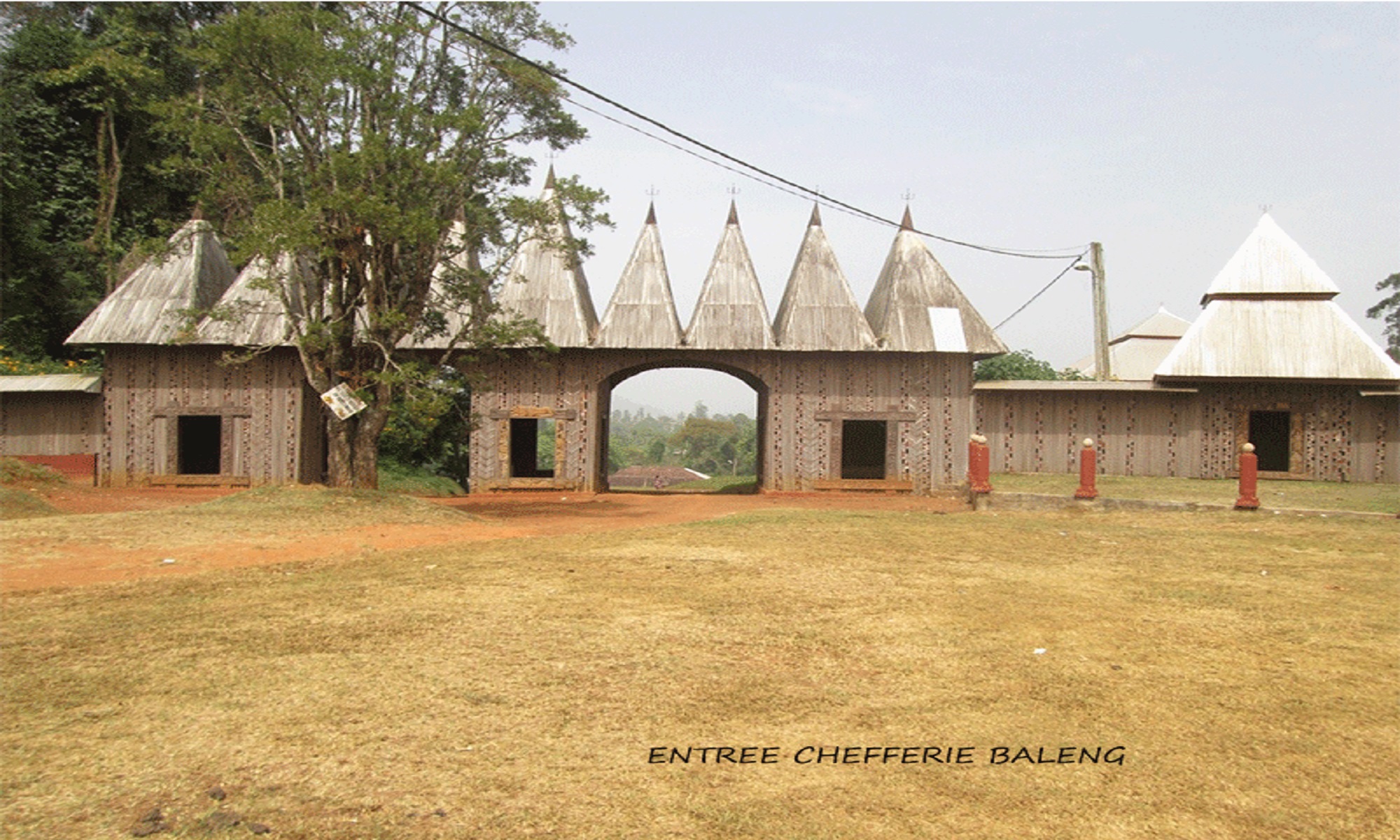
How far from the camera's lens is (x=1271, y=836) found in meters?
3.60

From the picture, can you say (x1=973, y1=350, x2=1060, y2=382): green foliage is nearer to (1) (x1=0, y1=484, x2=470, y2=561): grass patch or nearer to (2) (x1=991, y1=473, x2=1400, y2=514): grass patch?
(2) (x1=991, y1=473, x2=1400, y2=514): grass patch

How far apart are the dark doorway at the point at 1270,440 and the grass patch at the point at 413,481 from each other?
66.1ft

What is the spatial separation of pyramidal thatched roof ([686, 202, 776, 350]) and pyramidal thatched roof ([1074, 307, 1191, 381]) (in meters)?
20.6

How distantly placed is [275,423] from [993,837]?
63.2ft

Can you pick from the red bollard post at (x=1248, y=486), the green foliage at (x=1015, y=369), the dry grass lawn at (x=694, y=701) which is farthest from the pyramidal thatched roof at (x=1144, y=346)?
the dry grass lawn at (x=694, y=701)

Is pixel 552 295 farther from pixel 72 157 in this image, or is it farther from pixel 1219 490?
pixel 72 157

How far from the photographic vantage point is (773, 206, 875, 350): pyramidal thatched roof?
66.9ft

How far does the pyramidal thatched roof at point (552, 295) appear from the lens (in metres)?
20.1

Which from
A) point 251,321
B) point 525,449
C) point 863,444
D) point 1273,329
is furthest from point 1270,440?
point 251,321

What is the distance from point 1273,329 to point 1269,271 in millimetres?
1876

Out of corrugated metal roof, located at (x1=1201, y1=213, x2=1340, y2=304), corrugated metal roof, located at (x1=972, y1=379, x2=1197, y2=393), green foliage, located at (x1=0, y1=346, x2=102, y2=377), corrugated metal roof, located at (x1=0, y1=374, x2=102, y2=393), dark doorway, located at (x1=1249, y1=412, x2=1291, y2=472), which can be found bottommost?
dark doorway, located at (x1=1249, y1=412, x2=1291, y2=472)

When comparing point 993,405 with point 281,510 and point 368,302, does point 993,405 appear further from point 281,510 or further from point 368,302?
point 281,510

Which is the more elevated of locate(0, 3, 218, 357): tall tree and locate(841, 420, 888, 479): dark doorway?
locate(0, 3, 218, 357): tall tree

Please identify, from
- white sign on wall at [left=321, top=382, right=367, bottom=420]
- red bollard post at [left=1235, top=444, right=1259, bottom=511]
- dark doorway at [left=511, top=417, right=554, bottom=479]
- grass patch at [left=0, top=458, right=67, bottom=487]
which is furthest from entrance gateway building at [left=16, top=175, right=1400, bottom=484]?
red bollard post at [left=1235, top=444, right=1259, bottom=511]
